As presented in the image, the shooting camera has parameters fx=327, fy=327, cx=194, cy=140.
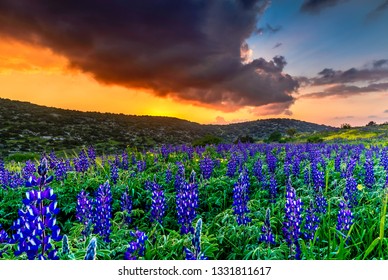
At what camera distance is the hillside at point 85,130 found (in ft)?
110

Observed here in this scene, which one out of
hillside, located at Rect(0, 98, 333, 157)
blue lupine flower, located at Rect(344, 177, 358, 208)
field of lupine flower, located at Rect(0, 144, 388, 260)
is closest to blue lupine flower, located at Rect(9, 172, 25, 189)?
field of lupine flower, located at Rect(0, 144, 388, 260)

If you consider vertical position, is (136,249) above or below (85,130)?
below

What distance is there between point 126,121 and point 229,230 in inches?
1911

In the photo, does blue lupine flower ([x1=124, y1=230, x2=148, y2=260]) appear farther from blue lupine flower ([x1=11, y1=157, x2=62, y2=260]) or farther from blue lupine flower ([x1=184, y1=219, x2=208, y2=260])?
blue lupine flower ([x1=11, y1=157, x2=62, y2=260])

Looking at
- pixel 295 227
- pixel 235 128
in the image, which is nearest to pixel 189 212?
pixel 295 227

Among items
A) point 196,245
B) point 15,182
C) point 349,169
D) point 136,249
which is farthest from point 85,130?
point 196,245

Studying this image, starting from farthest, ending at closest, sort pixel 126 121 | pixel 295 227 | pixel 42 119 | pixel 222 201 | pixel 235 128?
pixel 235 128
pixel 126 121
pixel 42 119
pixel 222 201
pixel 295 227

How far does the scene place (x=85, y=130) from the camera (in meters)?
42.8

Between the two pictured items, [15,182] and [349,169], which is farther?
[15,182]

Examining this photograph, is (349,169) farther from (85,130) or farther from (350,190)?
(85,130)

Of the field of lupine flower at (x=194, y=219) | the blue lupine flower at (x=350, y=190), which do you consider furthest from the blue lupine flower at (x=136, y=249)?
the blue lupine flower at (x=350, y=190)

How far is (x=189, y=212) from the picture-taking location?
5.00 metres

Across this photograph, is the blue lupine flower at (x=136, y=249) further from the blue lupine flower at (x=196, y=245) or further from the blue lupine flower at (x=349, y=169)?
the blue lupine flower at (x=349, y=169)
